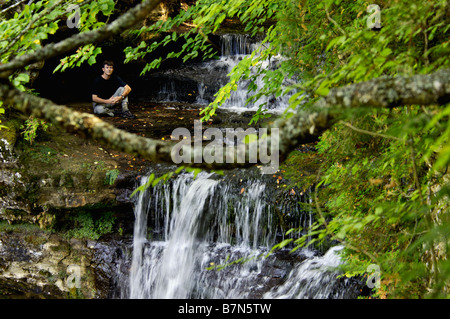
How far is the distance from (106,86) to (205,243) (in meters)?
5.00

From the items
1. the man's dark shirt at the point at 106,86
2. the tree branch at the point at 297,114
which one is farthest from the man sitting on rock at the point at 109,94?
the tree branch at the point at 297,114

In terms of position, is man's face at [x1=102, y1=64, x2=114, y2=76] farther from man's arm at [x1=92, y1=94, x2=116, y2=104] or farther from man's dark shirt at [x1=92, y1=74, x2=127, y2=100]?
man's arm at [x1=92, y1=94, x2=116, y2=104]

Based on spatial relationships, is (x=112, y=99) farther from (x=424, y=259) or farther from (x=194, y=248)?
(x=424, y=259)

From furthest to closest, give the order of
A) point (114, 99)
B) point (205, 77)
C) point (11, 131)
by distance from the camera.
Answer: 1. point (205, 77)
2. point (114, 99)
3. point (11, 131)

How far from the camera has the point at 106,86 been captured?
31.1 ft

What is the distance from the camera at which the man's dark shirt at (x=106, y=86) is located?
932 cm

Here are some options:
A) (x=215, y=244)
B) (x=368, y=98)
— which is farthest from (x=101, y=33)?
(x=215, y=244)

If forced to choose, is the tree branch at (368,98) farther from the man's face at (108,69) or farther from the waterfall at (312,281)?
the man's face at (108,69)

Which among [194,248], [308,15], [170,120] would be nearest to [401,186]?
[308,15]

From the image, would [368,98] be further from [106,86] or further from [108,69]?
[106,86]

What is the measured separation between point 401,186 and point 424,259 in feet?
2.22

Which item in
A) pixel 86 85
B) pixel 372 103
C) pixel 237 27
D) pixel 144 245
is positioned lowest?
pixel 144 245

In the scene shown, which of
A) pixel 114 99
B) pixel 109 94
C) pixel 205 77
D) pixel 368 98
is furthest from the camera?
pixel 205 77

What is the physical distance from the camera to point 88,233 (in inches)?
290
